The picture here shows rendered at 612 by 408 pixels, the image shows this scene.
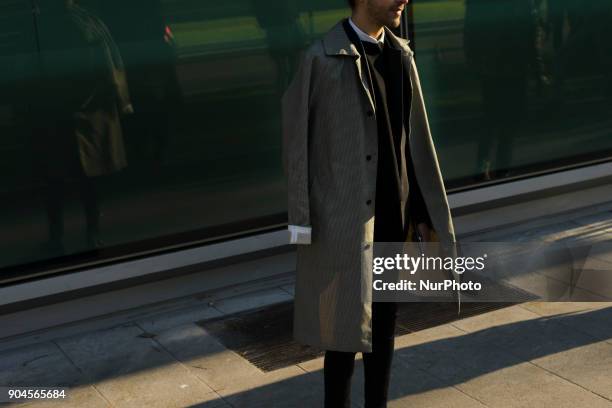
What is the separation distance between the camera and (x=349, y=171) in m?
4.23

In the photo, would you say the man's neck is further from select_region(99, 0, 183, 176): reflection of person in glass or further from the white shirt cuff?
select_region(99, 0, 183, 176): reflection of person in glass

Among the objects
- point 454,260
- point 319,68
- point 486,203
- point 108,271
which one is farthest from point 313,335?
point 486,203

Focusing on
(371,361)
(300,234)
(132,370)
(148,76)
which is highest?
(148,76)

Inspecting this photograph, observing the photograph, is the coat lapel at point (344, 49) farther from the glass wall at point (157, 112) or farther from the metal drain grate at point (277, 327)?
the glass wall at point (157, 112)

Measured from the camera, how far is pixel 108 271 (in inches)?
246

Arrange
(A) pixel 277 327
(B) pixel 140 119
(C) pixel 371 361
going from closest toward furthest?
(C) pixel 371 361, (A) pixel 277 327, (B) pixel 140 119

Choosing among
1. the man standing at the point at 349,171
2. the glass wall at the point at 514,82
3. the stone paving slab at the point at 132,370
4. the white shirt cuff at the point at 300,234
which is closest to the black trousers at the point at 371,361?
the man standing at the point at 349,171

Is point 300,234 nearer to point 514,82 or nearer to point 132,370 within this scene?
point 132,370

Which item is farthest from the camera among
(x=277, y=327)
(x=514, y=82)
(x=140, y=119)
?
(x=514, y=82)

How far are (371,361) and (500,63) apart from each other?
13.8 ft

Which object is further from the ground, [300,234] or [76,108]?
[76,108]

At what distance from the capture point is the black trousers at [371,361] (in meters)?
4.42

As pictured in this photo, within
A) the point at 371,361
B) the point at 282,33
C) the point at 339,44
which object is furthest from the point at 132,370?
the point at 282,33

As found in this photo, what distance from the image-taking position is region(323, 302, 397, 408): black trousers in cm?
442
